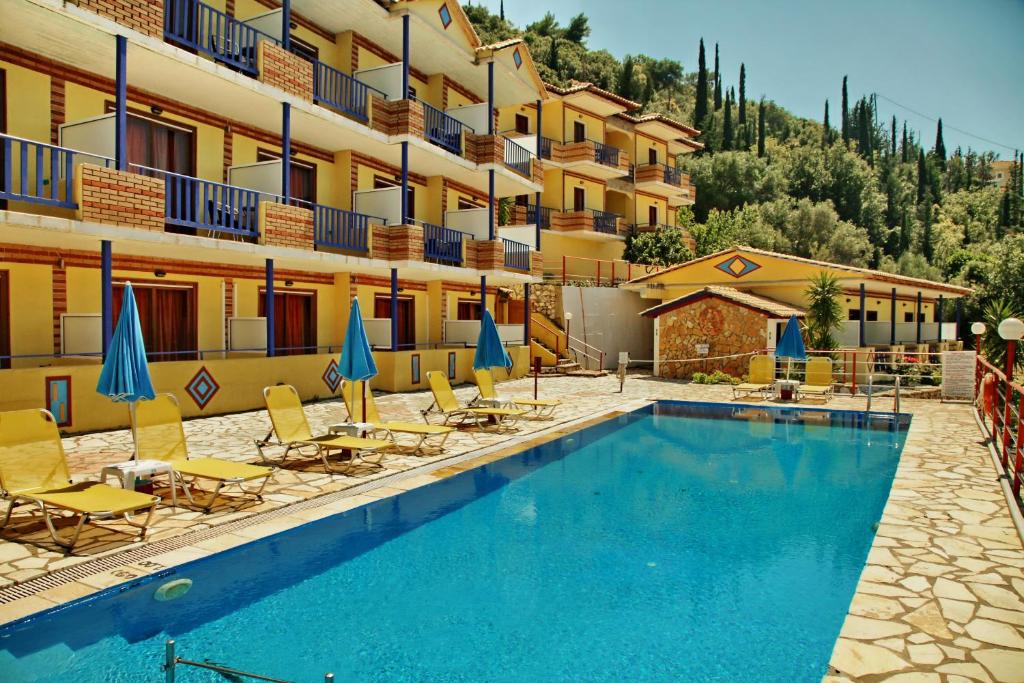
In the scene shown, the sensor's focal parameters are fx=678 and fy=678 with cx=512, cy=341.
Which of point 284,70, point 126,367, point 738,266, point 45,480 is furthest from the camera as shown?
point 738,266

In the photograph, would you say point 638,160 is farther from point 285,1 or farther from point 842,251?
point 285,1

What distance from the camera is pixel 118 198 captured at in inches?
430

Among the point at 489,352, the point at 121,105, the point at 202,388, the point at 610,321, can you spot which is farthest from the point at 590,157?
the point at 121,105

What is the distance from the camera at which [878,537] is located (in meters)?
6.61

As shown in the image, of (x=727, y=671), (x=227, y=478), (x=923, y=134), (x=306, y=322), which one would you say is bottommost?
(x=727, y=671)

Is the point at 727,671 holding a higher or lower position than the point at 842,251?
lower

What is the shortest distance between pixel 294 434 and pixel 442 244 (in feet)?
38.4

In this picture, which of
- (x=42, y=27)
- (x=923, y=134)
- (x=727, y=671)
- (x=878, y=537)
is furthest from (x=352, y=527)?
(x=923, y=134)

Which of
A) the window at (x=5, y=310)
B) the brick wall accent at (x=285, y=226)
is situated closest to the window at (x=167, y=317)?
the window at (x=5, y=310)

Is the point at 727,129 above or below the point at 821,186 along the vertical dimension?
above

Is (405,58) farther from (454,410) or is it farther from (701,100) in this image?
(701,100)

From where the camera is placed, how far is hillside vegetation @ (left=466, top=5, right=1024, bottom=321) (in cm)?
4425

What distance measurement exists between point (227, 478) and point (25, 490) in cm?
169

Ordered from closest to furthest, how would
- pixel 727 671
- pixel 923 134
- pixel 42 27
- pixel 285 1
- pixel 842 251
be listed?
1. pixel 727 671
2. pixel 42 27
3. pixel 285 1
4. pixel 842 251
5. pixel 923 134
